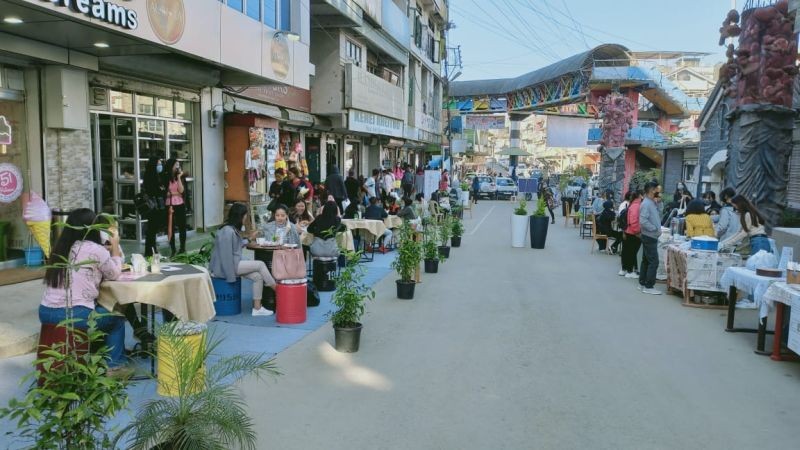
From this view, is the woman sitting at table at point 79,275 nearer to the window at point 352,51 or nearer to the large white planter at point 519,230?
the large white planter at point 519,230

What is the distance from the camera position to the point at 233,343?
7.29 meters

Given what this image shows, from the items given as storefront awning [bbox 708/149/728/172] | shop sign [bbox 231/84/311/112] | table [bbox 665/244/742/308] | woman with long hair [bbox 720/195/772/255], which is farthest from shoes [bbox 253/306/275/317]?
storefront awning [bbox 708/149/728/172]

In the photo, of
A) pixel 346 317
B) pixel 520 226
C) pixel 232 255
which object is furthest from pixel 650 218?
pixel 232 255

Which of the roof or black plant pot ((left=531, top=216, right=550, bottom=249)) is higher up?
the roof

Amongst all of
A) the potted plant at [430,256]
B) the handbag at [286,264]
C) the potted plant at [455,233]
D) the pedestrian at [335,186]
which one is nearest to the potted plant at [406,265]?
the handbag at [286,264]

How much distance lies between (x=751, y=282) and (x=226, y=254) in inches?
269

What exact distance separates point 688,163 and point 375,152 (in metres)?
14.4

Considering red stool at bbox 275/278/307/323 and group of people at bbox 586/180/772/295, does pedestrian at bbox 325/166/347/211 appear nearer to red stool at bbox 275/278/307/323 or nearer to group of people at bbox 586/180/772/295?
group of people at bbox 586/180/772/295

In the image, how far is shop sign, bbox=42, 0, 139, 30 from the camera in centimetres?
773

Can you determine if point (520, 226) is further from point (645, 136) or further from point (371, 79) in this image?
point (645, 136)

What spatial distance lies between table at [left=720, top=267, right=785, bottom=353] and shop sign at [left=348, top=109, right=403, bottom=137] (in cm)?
1575

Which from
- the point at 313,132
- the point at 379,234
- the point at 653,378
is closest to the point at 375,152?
the point at 313,132

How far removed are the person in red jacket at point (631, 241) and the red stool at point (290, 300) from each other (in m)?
7.02

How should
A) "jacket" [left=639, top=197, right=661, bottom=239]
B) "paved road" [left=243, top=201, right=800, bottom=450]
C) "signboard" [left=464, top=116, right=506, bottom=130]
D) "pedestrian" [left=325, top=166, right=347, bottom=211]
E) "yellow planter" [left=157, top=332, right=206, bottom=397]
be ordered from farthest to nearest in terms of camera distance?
"signboard" [left=464, top=116, right=506, bottom=130] < "pedestrian" [left=325, top=166, right=347, bottom=211] < "jacket" [left=639, top=197, right=661, bottom=239] < "paved road" [left=243, top=201, right=800, bottom=450] < "yellow planter" [left=157, top=332, right=206, bottom=397]
